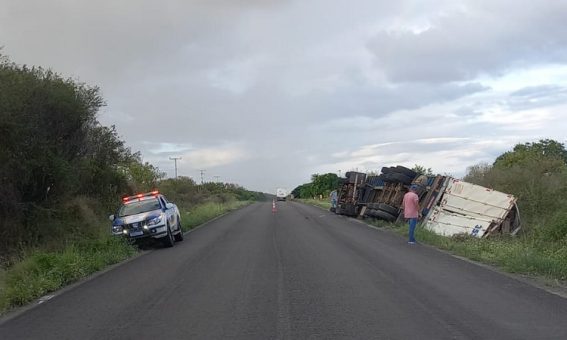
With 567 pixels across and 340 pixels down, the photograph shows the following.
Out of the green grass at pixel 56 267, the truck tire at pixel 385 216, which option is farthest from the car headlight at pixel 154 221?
the truck tire at pixel 385 216

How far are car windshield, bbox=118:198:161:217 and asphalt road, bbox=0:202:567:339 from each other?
5895 mm

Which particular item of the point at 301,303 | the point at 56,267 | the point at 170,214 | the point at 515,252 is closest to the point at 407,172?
the point at 170,214

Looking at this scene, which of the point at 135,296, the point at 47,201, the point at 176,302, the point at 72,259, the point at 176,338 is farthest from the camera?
the point at 47,201

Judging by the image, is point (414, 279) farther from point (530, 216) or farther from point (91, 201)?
point (91, 201)

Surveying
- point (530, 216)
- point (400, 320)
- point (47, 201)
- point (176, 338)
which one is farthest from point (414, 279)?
point (47, 201)

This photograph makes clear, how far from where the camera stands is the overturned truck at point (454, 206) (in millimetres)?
20906

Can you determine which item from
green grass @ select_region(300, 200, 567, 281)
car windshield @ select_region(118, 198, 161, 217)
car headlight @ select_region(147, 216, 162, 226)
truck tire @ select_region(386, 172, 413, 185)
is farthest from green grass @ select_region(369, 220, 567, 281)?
car windshield @ select_region(118, 198, 161, 217)

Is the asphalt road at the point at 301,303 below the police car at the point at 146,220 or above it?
below

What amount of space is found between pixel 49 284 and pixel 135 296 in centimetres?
244

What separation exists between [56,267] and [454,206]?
49.3 ft

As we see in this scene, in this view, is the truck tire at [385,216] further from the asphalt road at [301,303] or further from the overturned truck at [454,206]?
the asphalt road at [301,303]

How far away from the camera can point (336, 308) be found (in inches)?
344

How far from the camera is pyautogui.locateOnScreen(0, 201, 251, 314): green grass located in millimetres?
10641

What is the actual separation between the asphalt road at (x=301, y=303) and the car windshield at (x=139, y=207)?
5.89 meters
